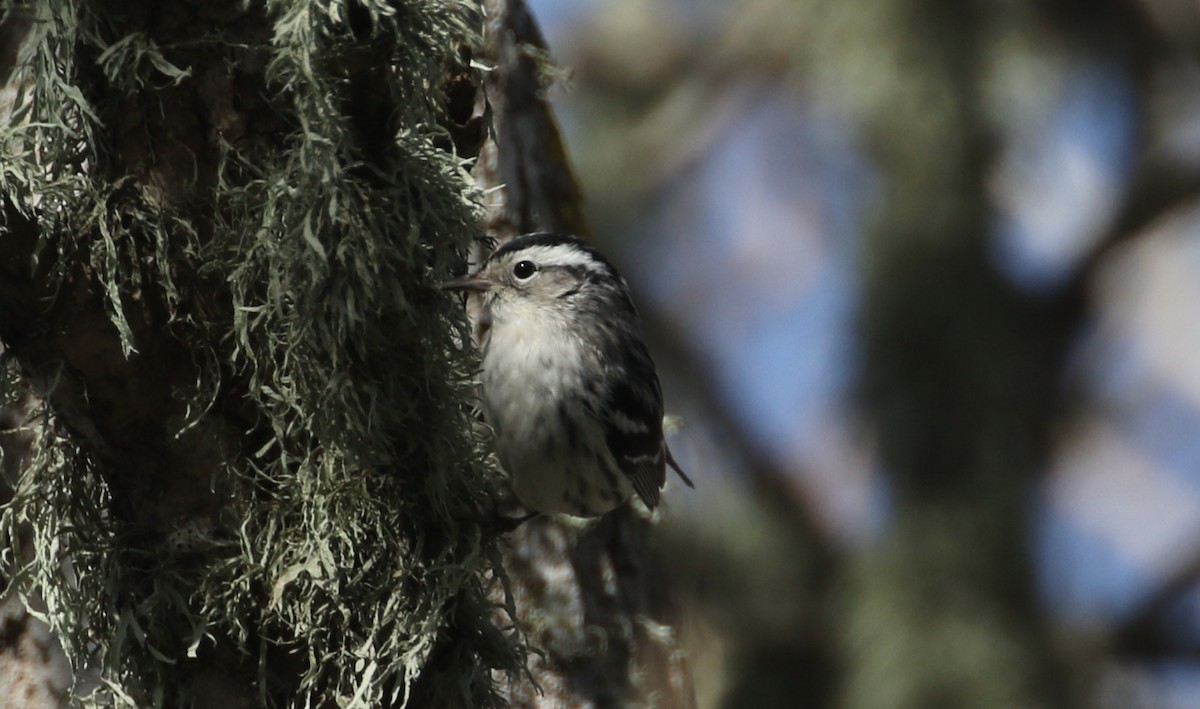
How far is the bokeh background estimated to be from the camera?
7742 millimetres

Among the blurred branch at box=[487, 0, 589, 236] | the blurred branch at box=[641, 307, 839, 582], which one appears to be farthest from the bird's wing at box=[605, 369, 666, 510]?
the blurred branch at box=[641, 307, 839, 582]

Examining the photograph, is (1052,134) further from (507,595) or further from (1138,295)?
(507,595)

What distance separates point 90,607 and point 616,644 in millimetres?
1930

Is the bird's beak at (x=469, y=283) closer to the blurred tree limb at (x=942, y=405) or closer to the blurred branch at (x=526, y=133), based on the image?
the blurred branch at (x=526, y=133)

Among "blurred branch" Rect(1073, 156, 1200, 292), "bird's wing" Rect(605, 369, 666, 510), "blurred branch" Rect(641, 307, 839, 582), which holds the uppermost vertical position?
"bird's wing" Rect(605, 369, 666, 510)

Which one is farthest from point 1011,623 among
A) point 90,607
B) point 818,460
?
point 90,607

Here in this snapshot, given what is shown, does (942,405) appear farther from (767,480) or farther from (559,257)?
(559,257)

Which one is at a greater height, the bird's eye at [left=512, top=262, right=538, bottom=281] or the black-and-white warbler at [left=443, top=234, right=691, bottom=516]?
the bird's eye at [left=512, top=262, right=538, bottom=281]

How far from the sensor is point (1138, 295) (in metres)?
9.59

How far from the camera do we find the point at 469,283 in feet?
12.0

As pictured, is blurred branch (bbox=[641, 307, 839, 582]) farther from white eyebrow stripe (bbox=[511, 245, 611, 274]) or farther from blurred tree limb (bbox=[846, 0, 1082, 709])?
white eyebrow stripe (bbox=[511, 245, 611, 274])

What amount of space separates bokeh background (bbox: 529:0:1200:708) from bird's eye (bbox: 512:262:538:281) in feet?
7.03

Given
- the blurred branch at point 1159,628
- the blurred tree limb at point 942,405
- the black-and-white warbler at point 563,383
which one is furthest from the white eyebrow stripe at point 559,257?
the blurred branch at point 1159,628

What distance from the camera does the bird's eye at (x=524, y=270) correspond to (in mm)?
4324
